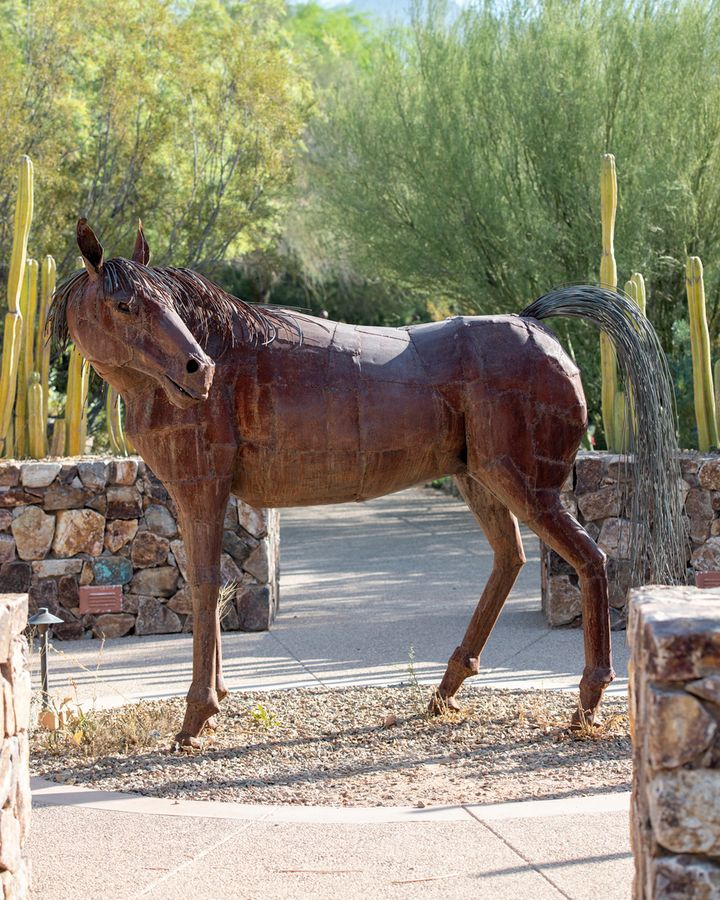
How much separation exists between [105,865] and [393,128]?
35.9 ft

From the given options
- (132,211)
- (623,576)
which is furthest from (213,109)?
(623,576)

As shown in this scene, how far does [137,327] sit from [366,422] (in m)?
1.05

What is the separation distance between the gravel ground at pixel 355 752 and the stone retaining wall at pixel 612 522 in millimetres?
1728

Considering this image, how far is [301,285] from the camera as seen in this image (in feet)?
62.3

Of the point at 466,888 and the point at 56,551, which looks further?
the point at 56,551

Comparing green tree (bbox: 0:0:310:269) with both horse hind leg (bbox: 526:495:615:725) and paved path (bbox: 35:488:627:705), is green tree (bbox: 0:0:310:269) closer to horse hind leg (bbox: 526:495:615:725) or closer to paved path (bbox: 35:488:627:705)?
paved path (bbox: 35:488:627:705)

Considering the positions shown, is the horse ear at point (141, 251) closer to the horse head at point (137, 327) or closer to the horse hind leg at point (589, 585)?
the horse head at point (137, 327)

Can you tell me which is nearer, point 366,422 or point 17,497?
point 366,422

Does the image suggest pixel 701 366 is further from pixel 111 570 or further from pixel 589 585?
pixel 111 570

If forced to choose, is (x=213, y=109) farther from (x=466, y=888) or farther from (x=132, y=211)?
(x=466, y=888)

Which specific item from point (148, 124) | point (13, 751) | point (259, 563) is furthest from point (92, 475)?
point (148, 124)

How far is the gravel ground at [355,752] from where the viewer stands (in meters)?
4.10

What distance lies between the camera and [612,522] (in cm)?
727

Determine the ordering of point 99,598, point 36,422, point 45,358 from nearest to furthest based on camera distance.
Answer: point 99,598 < point 36,422 < point 45,358
